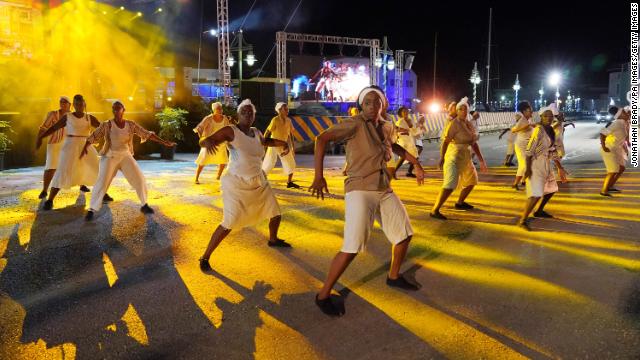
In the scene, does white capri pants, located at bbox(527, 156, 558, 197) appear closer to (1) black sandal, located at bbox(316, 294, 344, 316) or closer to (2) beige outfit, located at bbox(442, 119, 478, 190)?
(2) beige outfit, located at bbox(442, 119, 478, 190)

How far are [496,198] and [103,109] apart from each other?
18.2m

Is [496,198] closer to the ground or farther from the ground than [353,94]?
closer to the ground

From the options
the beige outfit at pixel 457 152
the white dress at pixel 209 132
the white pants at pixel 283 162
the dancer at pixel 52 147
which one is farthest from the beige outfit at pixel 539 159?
the dancer at pixel 52 147

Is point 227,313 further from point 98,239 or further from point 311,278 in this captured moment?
point 98,239

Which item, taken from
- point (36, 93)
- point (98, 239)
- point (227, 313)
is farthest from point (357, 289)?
point (36, 93)

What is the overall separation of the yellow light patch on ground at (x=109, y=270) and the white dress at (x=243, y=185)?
3.97 ft

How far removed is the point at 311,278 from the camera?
17.9ft

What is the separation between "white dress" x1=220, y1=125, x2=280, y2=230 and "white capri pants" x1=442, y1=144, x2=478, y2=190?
362cm

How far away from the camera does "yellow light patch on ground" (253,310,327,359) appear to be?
377 centimetres

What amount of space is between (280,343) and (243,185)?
2.23 m

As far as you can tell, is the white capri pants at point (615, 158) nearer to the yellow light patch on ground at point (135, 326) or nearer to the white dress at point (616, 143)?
the white dress at point (616, 143)

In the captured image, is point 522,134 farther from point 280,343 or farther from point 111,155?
point 280,343

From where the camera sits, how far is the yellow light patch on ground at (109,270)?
17.6ft

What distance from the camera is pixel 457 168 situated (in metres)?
8.52
